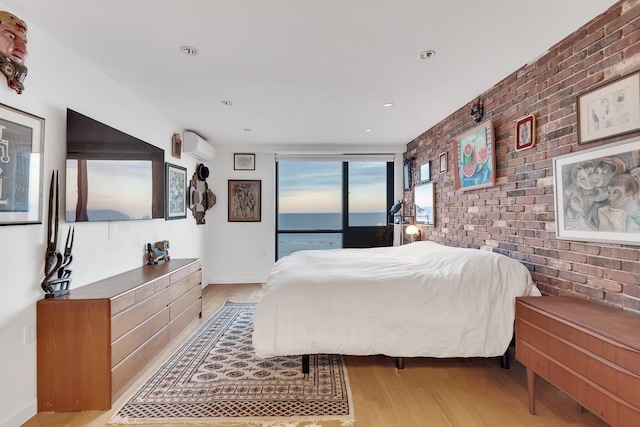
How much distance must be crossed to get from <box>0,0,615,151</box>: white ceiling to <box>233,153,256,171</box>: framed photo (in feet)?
6.40

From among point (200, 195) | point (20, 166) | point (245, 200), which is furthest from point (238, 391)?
point (245, 200)

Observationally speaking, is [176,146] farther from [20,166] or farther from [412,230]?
[412,230]

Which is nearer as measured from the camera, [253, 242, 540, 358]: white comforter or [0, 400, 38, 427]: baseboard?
[0, 400, 38, 427]: baseboard

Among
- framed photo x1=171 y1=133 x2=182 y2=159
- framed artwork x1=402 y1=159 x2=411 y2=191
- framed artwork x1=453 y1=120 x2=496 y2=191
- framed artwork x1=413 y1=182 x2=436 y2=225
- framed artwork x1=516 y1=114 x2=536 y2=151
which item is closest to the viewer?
framed artwork x1=516 y1=114 x2=536 y2=151

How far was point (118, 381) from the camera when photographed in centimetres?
206

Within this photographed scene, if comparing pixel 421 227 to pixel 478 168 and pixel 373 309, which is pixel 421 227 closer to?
pixel 478 168

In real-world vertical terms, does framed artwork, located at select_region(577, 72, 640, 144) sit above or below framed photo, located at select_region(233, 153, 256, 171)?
below

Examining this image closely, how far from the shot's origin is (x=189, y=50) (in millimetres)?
2193

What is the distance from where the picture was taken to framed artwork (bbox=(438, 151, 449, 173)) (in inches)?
150

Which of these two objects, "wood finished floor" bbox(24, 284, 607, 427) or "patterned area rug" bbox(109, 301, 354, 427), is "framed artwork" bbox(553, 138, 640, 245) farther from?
"patterned area rug" bbox(109, 301, 354, 427)

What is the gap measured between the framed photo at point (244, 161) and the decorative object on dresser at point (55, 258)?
3437 mm

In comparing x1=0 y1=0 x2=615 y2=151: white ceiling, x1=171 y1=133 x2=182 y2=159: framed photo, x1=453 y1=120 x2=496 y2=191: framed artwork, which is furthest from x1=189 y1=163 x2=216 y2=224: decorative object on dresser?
x1=453 y1=120 x2=496 y2=191: framed artwork

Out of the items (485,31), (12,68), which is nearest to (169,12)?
(12,68)

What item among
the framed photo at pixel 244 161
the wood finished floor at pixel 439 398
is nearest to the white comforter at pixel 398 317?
the wood finished floor at pixel 439 398
